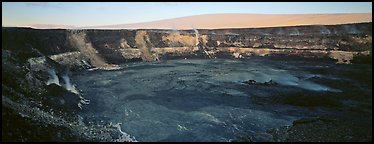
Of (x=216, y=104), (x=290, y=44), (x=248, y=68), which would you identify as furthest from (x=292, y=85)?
(x=290, y=44)

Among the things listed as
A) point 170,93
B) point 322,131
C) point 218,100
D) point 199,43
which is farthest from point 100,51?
point 322,131

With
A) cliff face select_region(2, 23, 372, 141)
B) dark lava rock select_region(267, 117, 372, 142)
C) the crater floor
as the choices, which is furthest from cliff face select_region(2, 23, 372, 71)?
dark lava rock select_region(267, 117, 372, 142)

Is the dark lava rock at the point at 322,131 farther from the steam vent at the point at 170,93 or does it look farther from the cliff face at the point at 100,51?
the cliff face at the point at 100,51

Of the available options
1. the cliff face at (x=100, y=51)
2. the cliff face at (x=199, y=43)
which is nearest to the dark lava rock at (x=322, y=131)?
the cliff face at (x=100, y=51)

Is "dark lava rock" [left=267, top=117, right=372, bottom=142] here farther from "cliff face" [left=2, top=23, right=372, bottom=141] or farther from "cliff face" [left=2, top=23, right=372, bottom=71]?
"cliff face" [left=2, top=23, right=372, bottom=71]

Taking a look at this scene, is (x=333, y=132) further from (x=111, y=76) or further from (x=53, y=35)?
(x=53, y=35)

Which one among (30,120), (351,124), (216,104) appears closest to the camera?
(30,120)
